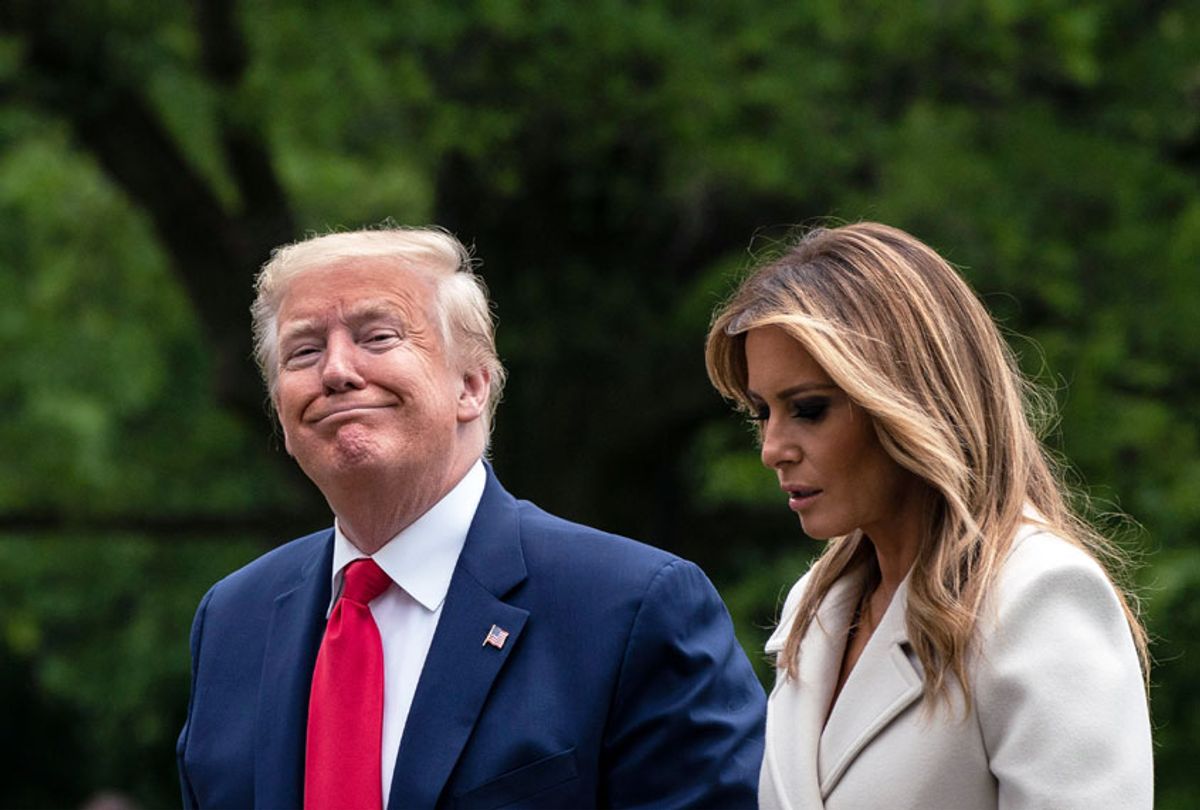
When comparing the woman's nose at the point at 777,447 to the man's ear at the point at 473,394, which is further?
the man's ear at the point at 473,394

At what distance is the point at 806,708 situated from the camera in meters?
3.16

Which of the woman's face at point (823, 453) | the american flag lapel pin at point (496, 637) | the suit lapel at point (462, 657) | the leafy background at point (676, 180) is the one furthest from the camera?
the leafy background at point (676, 180)

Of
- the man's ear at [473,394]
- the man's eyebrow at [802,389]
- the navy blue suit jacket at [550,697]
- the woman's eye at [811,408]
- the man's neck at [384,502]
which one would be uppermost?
the man's ear at [473,394]

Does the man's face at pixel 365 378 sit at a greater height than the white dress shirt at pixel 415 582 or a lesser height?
greater

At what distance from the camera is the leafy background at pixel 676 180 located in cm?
1007

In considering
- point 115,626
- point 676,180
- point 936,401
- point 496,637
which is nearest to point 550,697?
point 496,637

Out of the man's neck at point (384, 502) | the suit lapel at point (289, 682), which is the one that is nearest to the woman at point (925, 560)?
the man's neck at point (384, 502)

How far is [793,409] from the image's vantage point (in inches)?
121

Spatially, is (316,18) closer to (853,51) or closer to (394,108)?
(394,108)

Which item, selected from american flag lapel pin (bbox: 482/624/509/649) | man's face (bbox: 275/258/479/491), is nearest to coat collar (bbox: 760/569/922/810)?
american flag lapel pin (bbox: 482/624/509/649)

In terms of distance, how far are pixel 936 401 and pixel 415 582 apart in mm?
1038

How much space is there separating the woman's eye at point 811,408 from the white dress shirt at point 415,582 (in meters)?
0.78

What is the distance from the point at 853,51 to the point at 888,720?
313 inches

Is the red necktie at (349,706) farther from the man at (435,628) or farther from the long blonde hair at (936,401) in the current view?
the long blonde hair at (936,401)
